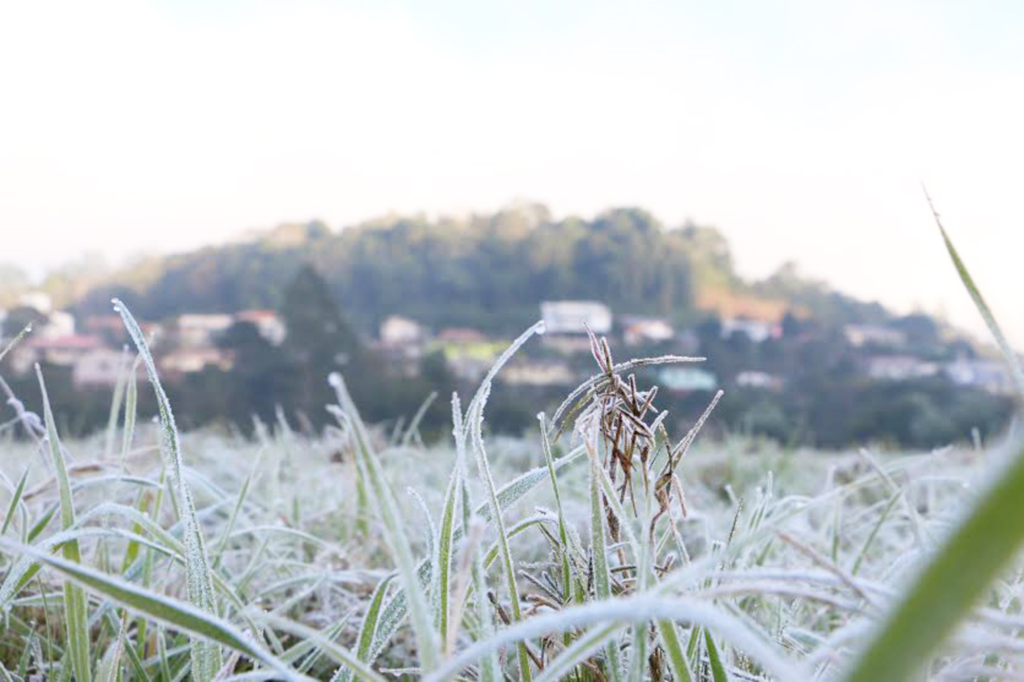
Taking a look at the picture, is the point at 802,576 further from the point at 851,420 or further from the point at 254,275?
the point at 254,275

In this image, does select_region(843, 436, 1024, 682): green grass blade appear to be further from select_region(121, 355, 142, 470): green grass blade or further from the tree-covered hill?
the tree-covered hill

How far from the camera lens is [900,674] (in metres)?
0.17

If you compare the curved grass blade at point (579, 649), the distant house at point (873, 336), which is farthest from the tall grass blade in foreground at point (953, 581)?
the distant house at point (873, 336)

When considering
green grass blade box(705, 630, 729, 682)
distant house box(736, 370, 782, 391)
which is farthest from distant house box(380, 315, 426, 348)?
green grass blade box(705, 630, 729, 682)

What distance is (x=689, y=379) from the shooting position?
11055mm

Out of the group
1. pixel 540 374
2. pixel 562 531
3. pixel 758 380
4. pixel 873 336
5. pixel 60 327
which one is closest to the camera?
pixel 562 531

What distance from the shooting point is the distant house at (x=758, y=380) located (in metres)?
11.8

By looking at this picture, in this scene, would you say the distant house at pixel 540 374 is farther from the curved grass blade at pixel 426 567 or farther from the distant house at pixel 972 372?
the curved grass blade at pixel 426 567

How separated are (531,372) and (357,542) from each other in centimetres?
935

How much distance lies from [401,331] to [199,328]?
352 cm

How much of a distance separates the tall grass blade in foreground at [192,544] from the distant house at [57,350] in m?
10.6

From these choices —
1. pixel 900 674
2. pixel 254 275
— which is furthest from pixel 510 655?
pixel 254 275

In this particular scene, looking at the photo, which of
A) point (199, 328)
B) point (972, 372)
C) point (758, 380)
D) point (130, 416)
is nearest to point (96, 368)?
point (199, 328)

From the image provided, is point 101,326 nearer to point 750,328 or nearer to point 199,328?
point 199,328
